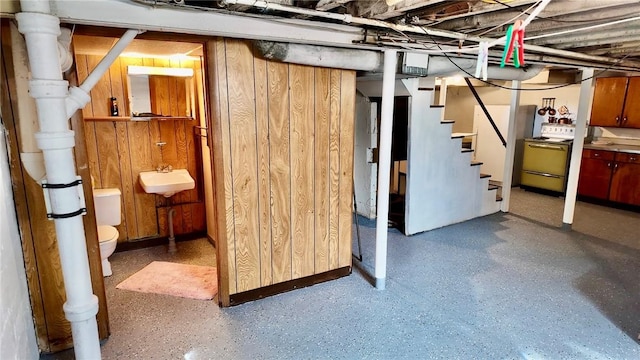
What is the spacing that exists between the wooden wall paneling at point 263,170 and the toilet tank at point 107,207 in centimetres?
144

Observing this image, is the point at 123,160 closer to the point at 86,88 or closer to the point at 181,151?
the point at 181,151

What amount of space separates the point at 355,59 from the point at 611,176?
457 cm

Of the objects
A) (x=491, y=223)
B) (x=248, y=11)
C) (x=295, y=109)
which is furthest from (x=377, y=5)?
(x=491, y=223)

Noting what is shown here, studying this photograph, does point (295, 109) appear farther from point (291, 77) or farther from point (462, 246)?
point (462, 246)

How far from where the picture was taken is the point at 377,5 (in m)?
2.07

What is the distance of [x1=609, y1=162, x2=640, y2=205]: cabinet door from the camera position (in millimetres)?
4941

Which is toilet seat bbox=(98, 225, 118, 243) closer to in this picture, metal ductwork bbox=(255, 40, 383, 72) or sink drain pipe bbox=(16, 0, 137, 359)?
sink drain pipe bbox=(16, 0, 137, 359)

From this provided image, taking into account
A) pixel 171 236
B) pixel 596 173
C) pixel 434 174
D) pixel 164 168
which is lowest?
pixel 171 236

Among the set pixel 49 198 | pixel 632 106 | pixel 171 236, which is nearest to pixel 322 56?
pixel 49 198

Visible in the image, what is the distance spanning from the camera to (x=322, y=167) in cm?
288

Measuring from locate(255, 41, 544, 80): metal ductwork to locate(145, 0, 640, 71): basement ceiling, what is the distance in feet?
0.66

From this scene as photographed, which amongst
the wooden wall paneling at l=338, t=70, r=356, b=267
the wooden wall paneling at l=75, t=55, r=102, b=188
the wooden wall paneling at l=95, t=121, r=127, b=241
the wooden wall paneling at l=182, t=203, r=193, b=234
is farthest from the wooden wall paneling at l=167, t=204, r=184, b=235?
the wooden wall paneling at l=338, t=70, r=356, b=267

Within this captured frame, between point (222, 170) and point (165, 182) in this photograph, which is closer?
point (222, 170)

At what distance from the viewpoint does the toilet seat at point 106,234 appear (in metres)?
2.91
